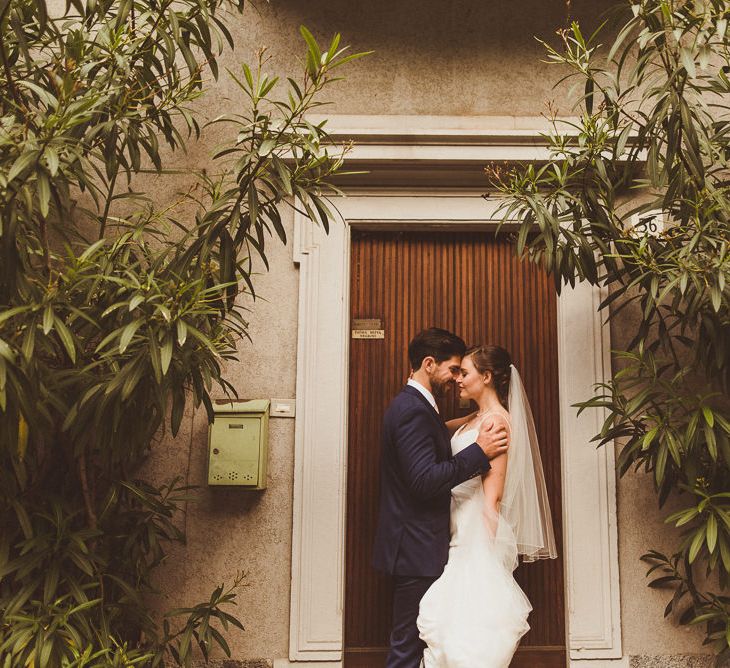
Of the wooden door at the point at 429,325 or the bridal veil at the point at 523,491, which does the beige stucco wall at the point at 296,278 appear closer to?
the wooden door at the point at 429,325

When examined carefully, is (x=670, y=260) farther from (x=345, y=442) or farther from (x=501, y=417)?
(x=345, y=442)

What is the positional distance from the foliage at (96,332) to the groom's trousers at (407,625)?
2.85ft

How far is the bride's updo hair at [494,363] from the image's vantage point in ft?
12.8

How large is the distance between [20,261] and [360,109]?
227 centimetres

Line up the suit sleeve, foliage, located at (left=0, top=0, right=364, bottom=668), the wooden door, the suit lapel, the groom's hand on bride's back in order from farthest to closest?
the wooden door
the suit lapel
the groom's hand on bride's back
the suit sleeve
foliage, located at (left=0, top=0, right=364, bottom=668)

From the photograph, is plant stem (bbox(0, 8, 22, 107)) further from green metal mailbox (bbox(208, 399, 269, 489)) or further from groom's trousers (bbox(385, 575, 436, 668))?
groom's trousers (bbox(385, 575, 436, 668))

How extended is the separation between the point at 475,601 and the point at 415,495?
56 cm

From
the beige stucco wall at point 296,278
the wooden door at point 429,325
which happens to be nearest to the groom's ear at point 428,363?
the wooden door at point 429,325

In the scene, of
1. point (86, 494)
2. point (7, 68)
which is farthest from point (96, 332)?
point (7, 68)

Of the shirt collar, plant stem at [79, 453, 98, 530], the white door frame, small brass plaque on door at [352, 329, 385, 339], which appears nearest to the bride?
the shirt collar

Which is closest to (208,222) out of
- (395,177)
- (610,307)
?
(395,177)

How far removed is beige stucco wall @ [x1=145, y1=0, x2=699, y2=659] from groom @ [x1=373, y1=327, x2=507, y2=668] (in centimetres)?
66

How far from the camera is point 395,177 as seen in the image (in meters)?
4.36

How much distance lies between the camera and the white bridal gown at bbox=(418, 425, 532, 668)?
11.0 feet
